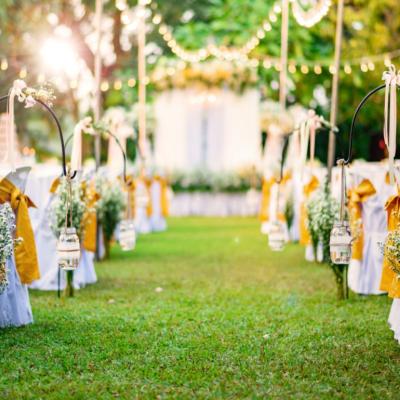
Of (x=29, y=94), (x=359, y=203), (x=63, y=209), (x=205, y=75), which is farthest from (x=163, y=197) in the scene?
(x=29, y=94)

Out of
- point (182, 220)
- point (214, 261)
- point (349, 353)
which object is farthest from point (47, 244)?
point (182, 220)

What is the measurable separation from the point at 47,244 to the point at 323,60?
538 inches

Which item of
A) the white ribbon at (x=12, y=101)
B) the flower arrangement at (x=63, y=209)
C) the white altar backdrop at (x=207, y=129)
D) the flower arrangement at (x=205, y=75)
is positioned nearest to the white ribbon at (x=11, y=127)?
the white ribbon at (x=12, y=101)

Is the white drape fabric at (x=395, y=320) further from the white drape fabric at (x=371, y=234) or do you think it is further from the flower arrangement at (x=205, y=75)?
the flower arrangement at (x=205, y=75)

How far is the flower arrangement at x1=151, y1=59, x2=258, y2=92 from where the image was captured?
20.0m

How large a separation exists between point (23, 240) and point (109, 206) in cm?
415

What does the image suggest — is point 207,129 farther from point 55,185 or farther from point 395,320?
point 395,320

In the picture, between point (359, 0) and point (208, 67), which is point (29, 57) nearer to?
point (208, 67)

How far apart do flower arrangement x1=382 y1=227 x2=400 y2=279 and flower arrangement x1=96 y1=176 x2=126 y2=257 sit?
537 centimetres

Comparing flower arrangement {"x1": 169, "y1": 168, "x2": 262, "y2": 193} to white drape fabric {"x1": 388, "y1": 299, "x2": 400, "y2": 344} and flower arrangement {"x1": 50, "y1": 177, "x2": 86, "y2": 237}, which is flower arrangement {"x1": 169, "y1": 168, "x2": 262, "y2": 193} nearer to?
flower arrangement {"x1": 50, "y1": 177, "x2": 86, "y2": 237}

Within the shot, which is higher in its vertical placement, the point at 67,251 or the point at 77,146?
the point at 77,146

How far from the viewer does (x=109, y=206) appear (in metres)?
9.96

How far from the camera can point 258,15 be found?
19.6 metres

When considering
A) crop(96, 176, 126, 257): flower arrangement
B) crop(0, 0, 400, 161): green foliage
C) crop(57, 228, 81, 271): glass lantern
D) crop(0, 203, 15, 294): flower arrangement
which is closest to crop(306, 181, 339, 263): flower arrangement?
crop(57, 228, 81, 271): glass lantern
